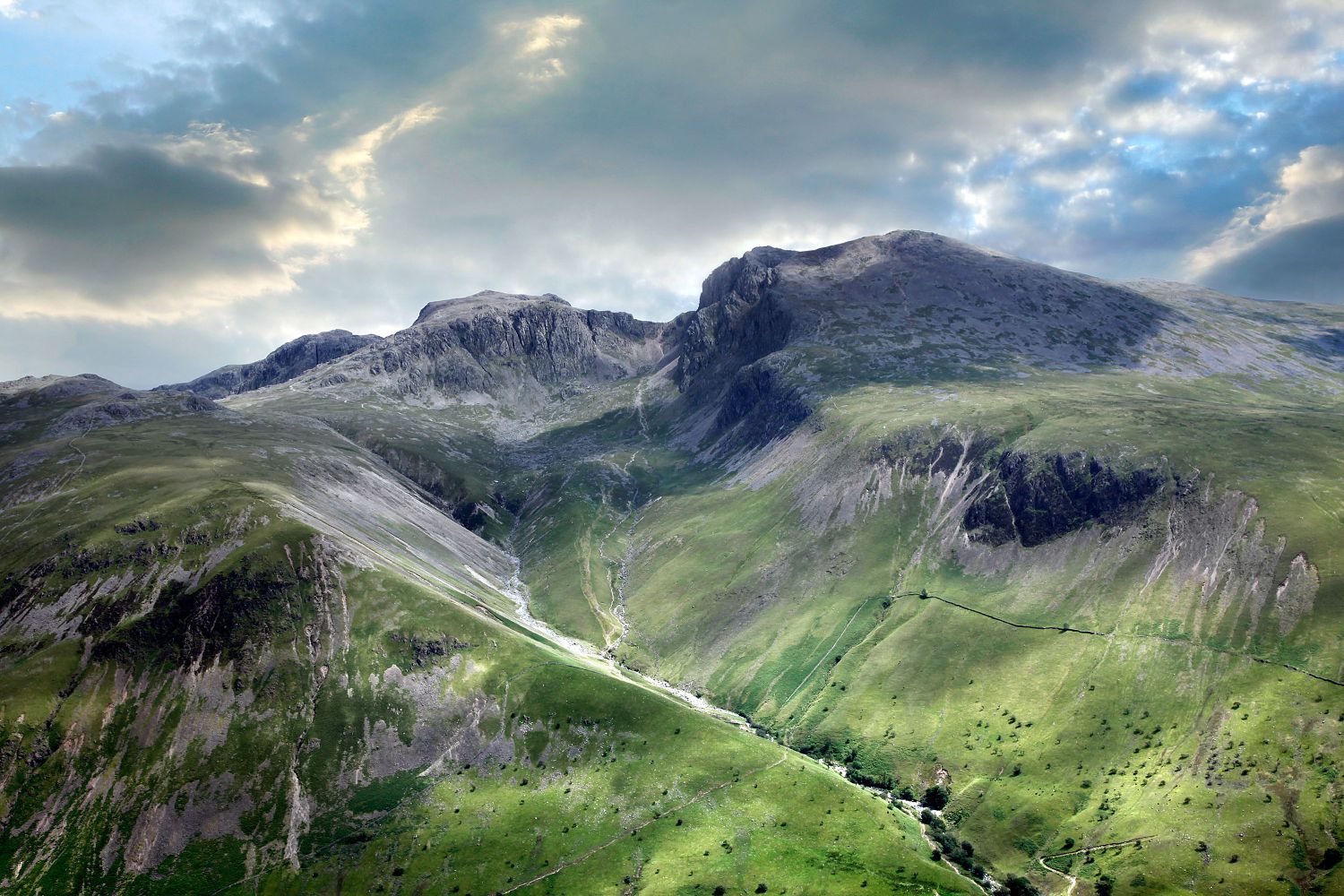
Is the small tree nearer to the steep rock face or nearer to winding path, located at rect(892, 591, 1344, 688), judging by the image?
winding path, located at rect(892, 591, 1344, 688)

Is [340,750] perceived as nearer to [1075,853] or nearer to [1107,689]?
[1075,853]

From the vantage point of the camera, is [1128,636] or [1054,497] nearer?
[1128,636]

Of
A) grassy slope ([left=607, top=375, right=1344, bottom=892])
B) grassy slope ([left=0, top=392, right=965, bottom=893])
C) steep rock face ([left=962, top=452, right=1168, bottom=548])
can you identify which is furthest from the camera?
steep rock face ([left=962, top=452, right=1168, bottom=548])

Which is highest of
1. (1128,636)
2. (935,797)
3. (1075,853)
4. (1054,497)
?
(1054,497)

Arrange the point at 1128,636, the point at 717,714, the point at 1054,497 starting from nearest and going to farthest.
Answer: the point at 1128,636 → the point at 717,714 → the point at 1054,497

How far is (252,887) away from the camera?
109625mm

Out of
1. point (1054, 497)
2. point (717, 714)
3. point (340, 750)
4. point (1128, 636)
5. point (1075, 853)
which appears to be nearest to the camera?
point (1075, 853)

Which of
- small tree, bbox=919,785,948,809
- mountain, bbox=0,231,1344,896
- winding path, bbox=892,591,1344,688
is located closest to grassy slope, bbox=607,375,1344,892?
mountain, bbox=0,231,1344,896

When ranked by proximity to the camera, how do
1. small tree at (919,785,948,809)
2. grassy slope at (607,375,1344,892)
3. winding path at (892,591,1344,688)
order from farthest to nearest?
small tree at (919,785,948,809)
winding path at (892,591,1344,688)
grassy slope at (607,375,1344,892)

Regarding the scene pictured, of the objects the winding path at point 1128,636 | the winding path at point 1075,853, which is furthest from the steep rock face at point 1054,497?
the winding path at point 1075,853

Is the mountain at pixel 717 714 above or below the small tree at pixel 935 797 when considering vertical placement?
above

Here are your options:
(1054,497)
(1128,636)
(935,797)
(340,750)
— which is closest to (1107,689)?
(1128,636)

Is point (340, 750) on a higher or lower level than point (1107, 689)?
lower

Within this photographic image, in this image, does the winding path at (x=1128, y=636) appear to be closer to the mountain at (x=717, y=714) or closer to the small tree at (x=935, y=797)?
the mountain at (x=717, y=714)
